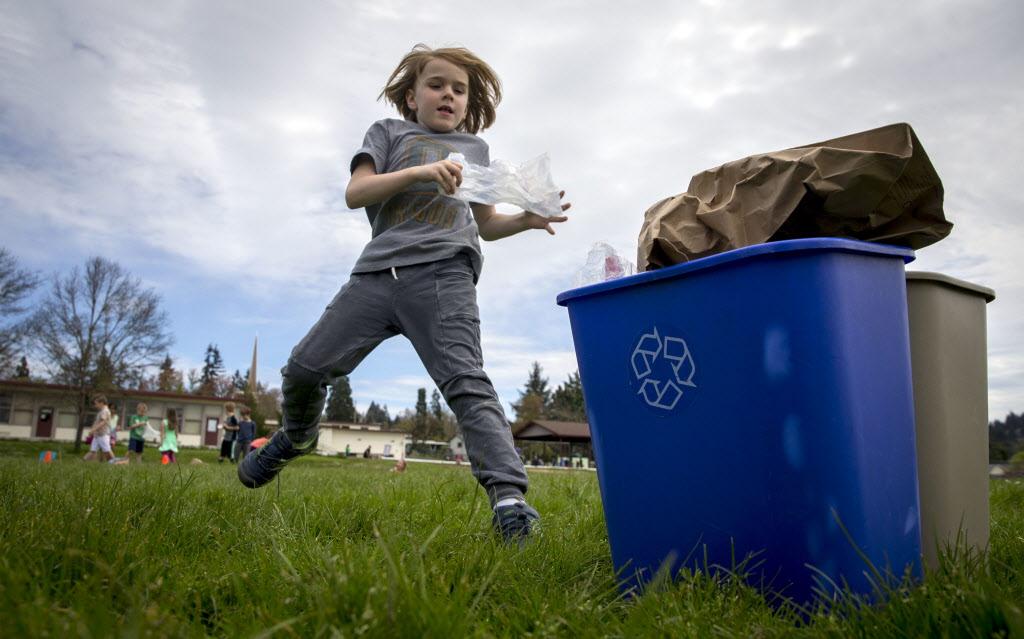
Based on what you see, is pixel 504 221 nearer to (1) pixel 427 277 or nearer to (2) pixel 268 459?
(1) pixel 427 277

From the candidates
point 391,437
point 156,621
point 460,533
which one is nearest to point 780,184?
point 460,533

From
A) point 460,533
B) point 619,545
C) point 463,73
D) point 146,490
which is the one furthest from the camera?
point 463,73

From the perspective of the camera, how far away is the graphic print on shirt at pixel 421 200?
2.83 m

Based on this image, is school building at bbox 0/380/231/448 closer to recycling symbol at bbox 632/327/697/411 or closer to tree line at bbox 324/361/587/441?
tree line at bbox 324/361/587/441

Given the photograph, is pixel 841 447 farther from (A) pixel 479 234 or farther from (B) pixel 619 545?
(A) pixel 479 234

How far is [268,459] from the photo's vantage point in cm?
321

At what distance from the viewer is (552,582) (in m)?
1.75

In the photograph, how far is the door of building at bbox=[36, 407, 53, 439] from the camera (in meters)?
50.3

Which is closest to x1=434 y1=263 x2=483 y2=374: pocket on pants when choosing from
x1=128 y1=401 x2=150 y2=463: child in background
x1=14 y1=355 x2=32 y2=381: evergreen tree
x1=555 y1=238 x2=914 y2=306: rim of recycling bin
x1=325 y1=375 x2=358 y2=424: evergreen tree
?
x1=555 y1=238 x2=914 y2=306: rim of recycling bin

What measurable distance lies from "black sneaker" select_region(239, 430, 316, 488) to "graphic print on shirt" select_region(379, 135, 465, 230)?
1.08m

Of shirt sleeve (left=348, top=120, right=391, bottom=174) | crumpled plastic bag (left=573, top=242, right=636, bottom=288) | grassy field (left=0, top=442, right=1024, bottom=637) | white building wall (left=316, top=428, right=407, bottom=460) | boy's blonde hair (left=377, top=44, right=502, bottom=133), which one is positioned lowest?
white building wall (left=316, top=428, right=407, bottom=460)

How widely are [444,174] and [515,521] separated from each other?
1.18 meters

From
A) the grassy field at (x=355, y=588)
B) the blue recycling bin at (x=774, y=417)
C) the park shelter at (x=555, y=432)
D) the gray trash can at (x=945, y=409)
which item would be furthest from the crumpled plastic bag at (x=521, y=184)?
the park shelter at (x=555, y=432)

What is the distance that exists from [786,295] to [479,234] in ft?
5.64
